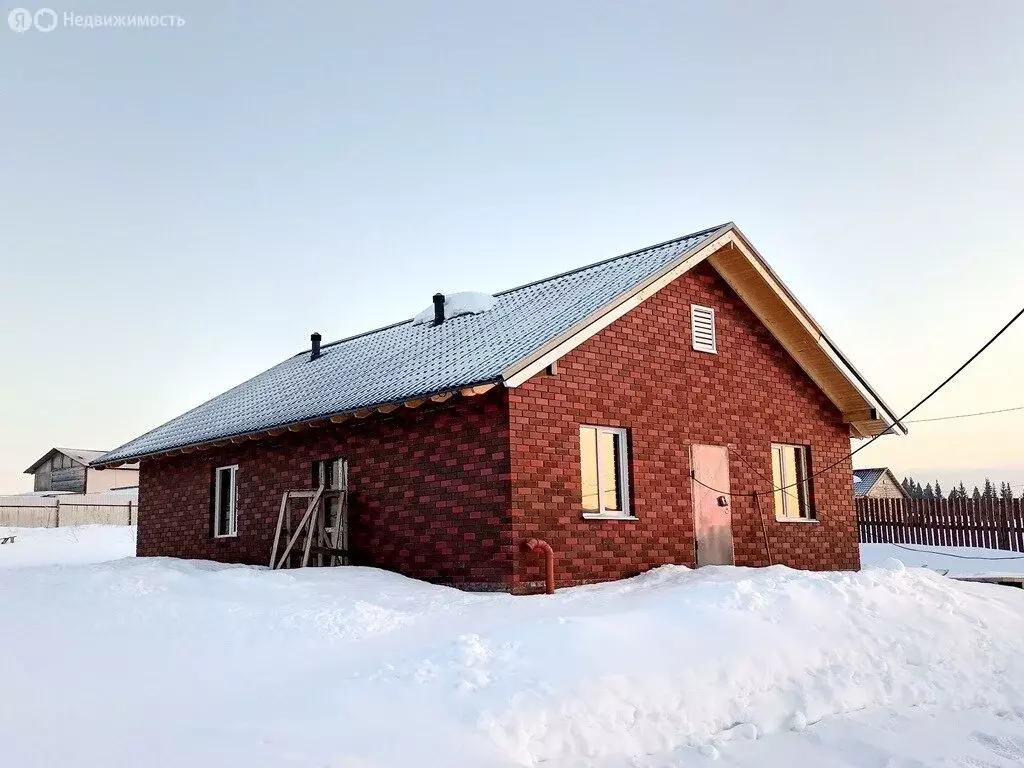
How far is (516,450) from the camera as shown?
41.4 feet

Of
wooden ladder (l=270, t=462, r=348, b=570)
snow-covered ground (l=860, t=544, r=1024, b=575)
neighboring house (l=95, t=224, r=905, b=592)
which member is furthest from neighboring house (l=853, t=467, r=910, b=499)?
wooden ladder (l=270, t=462, r=348, b=570)

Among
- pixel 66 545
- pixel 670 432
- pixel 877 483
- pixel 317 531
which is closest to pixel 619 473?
pixel 670 432

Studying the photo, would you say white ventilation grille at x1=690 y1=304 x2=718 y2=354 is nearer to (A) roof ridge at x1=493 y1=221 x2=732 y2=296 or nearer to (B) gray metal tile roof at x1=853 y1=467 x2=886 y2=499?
(A) roof ridge at x1=493 y1=221 x2=732 y2=296

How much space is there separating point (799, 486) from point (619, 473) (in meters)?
4.92

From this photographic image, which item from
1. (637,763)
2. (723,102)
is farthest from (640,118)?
(637,763)

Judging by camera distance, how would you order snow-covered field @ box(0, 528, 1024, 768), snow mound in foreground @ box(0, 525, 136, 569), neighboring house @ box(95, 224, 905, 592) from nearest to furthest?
snow-covered field @ box(0, 528, 1024, 768) → neighboring house @ box(95, 224, 905, 592) → snow mound in foreground @ box(0, 525, 136, 569)

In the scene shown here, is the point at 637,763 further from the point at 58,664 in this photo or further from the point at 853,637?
the point at 58,664

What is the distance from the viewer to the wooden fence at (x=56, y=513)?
41.4 meters

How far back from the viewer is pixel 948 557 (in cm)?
2342

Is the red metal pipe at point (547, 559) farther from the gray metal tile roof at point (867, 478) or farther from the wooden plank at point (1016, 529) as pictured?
the gray metal tile roof at point (867, 478)

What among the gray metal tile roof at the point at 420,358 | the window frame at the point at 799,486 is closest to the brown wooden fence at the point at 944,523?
the window frame at the point at 799,486

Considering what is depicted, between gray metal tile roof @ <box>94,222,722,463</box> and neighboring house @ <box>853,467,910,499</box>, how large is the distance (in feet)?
108

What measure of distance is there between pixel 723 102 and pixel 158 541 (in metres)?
14.7

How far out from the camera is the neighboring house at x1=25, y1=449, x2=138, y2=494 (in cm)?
5400
